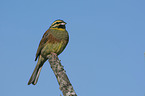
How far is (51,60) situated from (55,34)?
197cm

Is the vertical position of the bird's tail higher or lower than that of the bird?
lower

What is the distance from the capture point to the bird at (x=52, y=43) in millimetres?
7371

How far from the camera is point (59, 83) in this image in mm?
4535

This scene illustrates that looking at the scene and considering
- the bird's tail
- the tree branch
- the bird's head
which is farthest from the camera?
the bird's head

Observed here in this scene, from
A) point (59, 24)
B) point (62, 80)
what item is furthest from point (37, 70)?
point (62, 80)

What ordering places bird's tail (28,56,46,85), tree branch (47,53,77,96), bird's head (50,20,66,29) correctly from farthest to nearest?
bird's head (50,20,66,29)
bird's tail (28,56,46,85)
tree branch (47,53,77,96)

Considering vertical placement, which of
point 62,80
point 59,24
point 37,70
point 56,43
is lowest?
point 62,80

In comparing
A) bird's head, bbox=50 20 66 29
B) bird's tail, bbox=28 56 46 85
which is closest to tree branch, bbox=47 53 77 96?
bird's tail, bbox=28 56 46 85

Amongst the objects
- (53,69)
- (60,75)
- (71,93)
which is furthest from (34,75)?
(71,93)

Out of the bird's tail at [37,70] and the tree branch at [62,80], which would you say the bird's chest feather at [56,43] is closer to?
the bird's tail at [37,70]

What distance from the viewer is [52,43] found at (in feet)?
24.5

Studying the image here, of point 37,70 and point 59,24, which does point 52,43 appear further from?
point 37,70

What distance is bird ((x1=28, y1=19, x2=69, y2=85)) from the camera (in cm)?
737

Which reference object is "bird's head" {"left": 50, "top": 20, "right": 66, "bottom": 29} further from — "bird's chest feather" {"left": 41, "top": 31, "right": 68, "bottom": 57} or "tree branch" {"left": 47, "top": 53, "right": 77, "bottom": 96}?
"tree branch" {"left": 47, "top": 53, "right": 77, "bottom": 96}
